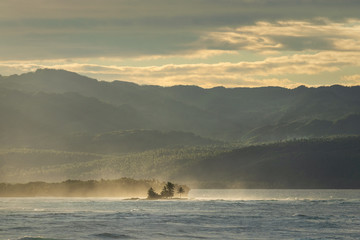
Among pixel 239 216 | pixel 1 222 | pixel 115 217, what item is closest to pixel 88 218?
pixel 115 217

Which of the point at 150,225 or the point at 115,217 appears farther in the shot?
the point at 115,217

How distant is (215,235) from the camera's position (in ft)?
443

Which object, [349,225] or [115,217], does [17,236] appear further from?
[349,225]

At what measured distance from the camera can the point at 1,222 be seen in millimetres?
163750

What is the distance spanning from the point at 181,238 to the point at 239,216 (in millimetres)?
65506

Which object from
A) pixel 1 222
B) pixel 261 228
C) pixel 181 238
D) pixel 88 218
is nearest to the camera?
pixel 181 238

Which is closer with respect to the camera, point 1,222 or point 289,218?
point 1,222

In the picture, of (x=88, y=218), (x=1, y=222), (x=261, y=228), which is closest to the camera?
(x=261, y=228)

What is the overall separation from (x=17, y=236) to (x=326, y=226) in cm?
6607

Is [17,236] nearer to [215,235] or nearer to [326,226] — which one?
[215,235]

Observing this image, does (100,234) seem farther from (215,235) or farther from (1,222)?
(1,222)

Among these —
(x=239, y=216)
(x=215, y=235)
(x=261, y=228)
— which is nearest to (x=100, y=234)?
(x=215, y=235)

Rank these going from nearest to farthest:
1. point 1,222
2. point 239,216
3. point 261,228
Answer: point 261,228, point 1,222, point 239,216

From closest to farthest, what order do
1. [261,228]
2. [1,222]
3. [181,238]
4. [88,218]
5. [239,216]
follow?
[181,238] < [261,228] < [1,222] < [88,218] < [239,216]
